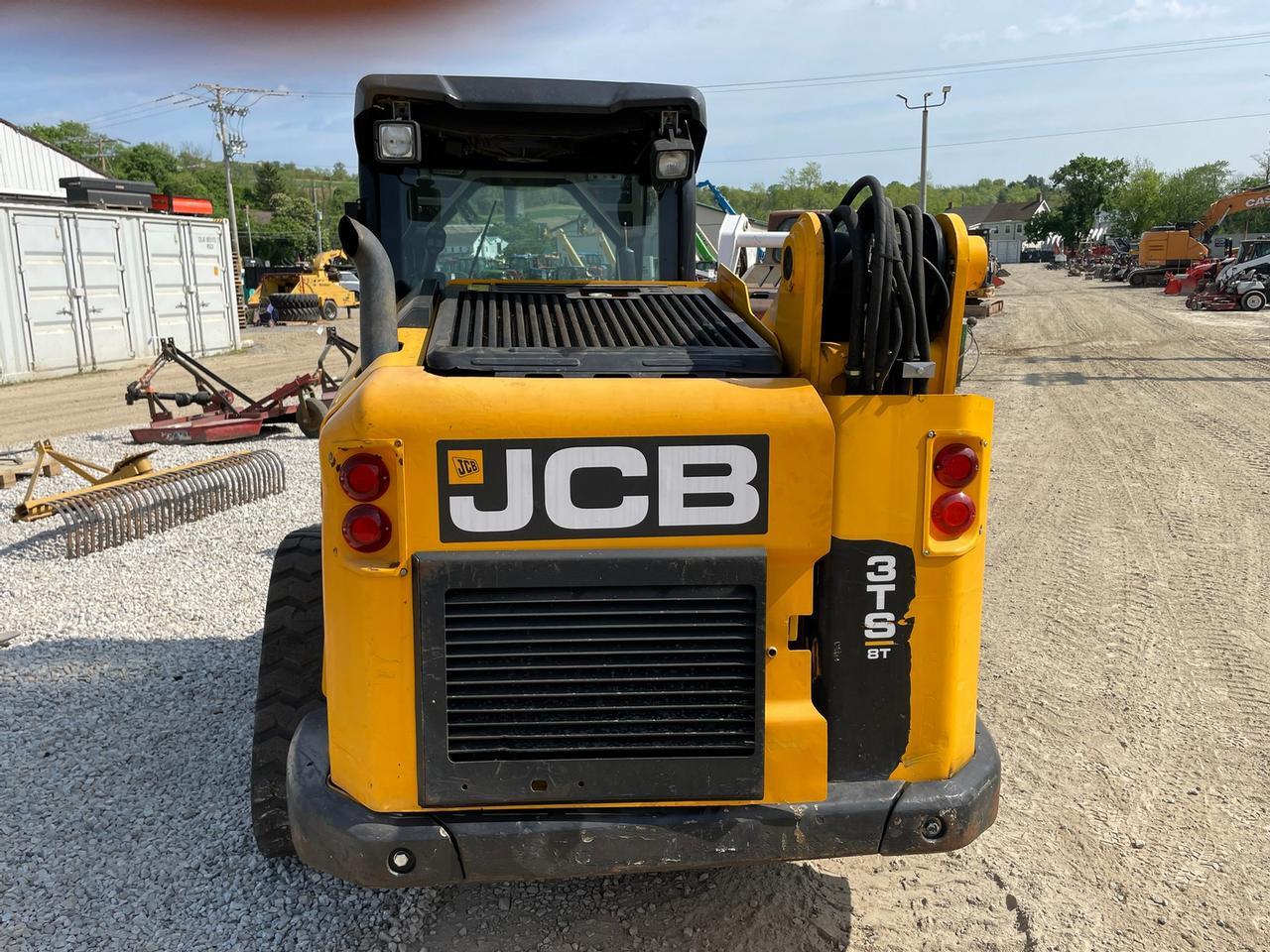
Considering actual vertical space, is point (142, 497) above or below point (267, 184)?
below

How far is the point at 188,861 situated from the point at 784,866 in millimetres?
1899

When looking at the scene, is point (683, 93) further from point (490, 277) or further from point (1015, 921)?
point (1015, 921)

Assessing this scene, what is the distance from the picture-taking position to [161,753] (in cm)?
378

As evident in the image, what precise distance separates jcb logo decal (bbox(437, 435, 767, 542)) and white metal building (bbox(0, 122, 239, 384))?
16.7 meters

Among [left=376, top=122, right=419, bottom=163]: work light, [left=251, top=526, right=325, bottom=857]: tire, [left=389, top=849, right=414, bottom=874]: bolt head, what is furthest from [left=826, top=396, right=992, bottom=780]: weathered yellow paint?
[left=376, top=122, right=419, bottom=163]: work light

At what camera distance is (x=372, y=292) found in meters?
2.66

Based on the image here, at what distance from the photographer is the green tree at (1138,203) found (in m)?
84.4

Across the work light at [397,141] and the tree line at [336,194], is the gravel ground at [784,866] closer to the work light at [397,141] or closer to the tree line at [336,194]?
the work light at [397,141]

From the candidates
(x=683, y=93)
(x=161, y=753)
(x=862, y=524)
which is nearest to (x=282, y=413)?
(x=161, y=753)

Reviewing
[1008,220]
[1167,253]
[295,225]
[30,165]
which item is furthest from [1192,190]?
[30,165]

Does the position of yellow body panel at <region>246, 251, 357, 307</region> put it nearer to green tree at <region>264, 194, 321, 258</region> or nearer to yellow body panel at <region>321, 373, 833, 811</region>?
yellow body panel at <region>321, 373, 833, 811</region>

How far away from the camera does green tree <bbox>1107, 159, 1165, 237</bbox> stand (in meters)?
84.4

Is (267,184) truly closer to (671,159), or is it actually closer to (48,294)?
(48,294)

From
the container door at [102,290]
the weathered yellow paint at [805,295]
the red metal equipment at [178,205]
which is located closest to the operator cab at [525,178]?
the weathered yellow paint at [805,295]
